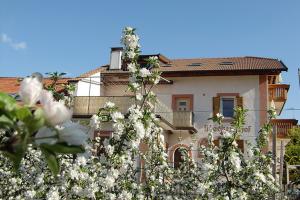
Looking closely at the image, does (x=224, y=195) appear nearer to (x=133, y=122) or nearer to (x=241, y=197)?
(x=241, y=197)

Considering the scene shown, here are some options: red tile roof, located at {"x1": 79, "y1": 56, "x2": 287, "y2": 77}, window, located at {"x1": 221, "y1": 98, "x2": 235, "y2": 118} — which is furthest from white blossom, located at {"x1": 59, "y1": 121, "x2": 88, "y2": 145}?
window, located at {"x1": 221, "y1": 98, "x2": 235, "y2": 118}

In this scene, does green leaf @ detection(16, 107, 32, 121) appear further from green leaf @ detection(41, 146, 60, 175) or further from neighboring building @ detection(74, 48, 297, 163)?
neighboring building @ detection(74, 48, 297, 163)

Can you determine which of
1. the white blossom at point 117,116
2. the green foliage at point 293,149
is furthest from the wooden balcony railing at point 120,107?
the white blossom at point 117,116

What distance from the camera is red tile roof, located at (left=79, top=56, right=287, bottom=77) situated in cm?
2311

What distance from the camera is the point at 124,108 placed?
22.2 meters

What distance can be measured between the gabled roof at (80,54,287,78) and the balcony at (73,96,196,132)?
1.78 metres

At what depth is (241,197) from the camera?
21.5 ft

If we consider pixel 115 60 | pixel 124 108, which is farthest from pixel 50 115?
pixel 115 60

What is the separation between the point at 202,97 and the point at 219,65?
93.5 inches

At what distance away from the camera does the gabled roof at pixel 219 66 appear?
23.0 m

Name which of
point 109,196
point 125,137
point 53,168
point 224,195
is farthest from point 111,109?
point 53,168

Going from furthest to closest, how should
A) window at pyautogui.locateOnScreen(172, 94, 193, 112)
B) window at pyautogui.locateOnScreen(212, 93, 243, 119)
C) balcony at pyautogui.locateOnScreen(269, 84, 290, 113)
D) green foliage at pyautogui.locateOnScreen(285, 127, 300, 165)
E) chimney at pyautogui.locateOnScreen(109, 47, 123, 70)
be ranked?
green foliage at pyautogui.locateOnScreen(285, 127, 300, 165)
chimney at pyautogui.locateOnScreen(109, 47, 123, 70)
balcony at pyautogui.locateOnScreen(269, 84, 290, 113)
window at pyautogui.locateOnScreen(172, 94, 193, 112)
window at pyautogui.locateOnScreen(212, 93, 243, 119)

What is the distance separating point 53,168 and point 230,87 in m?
22.4

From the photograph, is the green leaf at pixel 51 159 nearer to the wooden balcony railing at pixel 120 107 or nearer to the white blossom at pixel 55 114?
the white blossom at pixel 55 114
